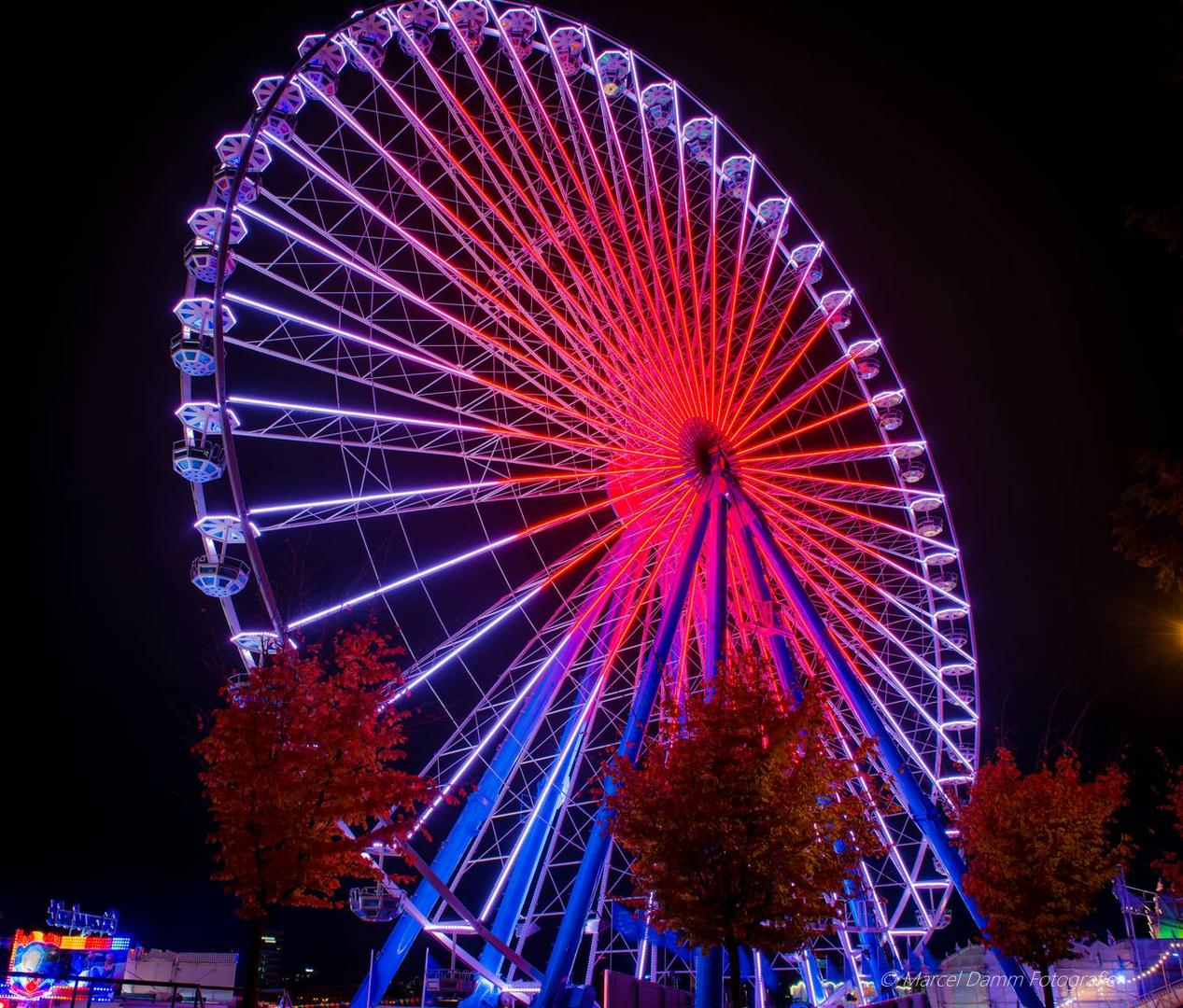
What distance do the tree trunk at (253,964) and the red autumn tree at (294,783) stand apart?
16mm

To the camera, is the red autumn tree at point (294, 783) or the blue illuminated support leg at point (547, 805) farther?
the blue illuminated support leg at point (547, 805)

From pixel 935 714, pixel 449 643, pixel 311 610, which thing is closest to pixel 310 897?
pixel 311 610

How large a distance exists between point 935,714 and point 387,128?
22.0m

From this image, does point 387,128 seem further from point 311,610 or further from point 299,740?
point 299,740

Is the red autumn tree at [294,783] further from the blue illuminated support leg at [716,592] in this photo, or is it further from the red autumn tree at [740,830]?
the blue illuminated support leg at [716,592]

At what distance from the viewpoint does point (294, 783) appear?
38.6 ft

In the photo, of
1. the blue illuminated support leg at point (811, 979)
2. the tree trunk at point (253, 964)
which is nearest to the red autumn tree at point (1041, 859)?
the blue illuminated support leg at point (811, 979)

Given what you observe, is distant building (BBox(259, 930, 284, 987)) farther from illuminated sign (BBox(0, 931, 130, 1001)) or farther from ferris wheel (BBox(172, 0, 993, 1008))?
ferris wheel (BBox(172, 0, 993, 1008))

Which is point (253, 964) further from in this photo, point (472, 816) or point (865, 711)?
point (865, 711)

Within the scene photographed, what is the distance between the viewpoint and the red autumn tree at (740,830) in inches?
500

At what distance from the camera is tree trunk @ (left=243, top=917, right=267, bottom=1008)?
417 inches

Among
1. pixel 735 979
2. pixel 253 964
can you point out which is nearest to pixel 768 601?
pixel 735 979

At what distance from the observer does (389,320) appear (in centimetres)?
1927

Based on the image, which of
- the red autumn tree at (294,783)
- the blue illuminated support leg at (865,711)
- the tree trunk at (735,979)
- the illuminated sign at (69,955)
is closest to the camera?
the red autumn tree at (294,783)
